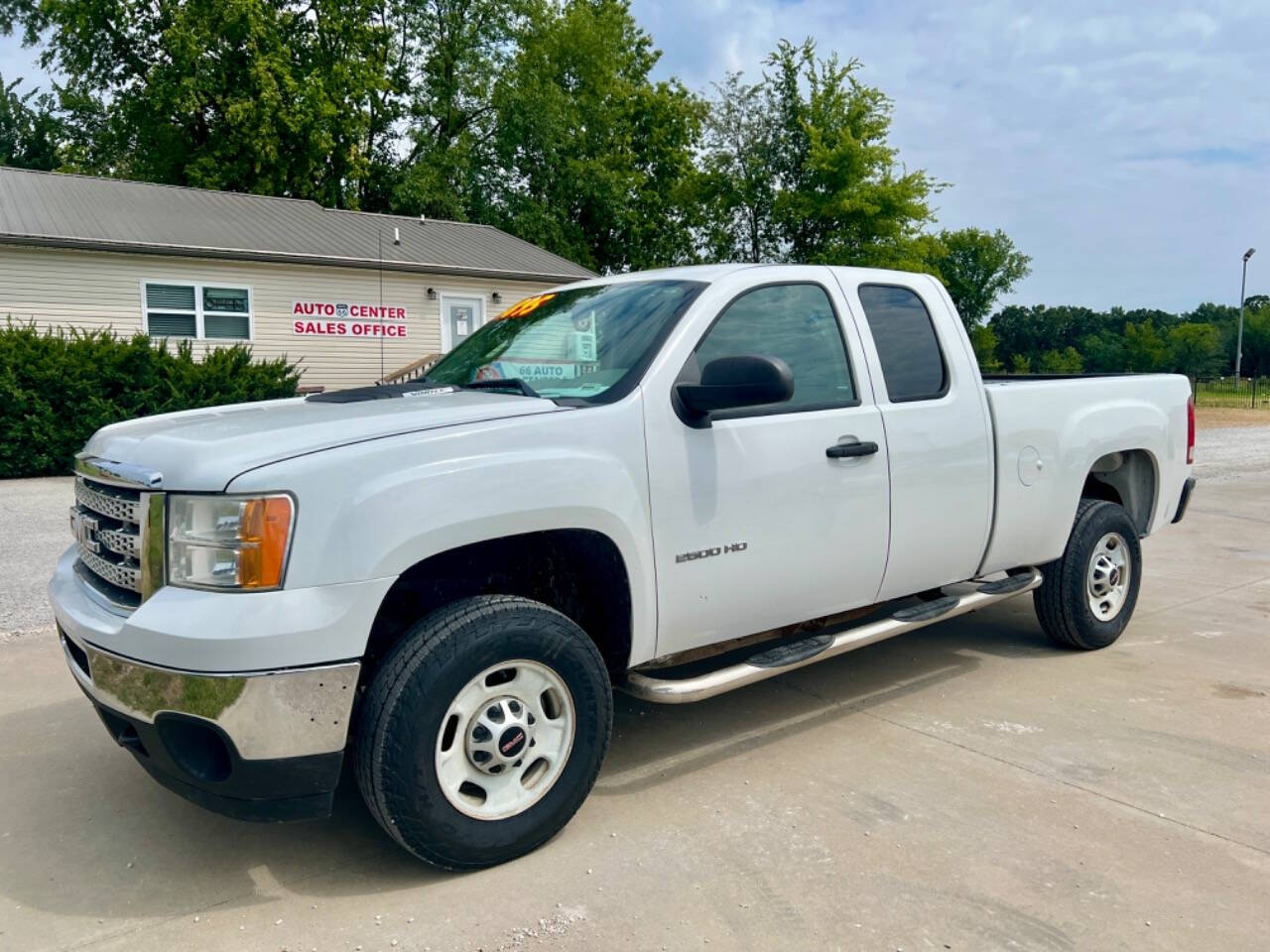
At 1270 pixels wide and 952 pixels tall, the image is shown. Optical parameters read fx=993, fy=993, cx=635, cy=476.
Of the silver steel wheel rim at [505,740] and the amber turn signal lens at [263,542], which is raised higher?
the amber turn signal lens at [263,542]

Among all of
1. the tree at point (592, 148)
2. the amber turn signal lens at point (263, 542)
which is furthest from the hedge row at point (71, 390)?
the tree at point (592, 148)

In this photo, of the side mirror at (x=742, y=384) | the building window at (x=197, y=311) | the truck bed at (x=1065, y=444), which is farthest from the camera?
the building window at (x=197, y=311)

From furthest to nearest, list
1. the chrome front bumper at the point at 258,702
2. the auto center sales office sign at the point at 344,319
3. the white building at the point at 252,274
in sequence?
the auto center sales office sign at the point at 344,319
the white building at the point at 252,274
the chrome front bumper at the point at 258,702

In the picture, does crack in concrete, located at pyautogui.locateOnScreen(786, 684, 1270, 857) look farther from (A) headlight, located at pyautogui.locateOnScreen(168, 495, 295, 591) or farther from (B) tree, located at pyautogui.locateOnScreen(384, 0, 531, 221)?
(B) tree, located at pyautogui.locateOnScreen(384, 0, 531, 221)

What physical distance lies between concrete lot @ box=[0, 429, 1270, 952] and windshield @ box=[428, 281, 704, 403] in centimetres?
154

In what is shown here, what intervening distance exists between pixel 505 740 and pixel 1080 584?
11.4 feet

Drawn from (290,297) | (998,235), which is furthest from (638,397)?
Result: (998,235)

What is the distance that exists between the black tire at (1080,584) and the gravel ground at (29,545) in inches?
228

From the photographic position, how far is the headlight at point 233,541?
2695 millimetres

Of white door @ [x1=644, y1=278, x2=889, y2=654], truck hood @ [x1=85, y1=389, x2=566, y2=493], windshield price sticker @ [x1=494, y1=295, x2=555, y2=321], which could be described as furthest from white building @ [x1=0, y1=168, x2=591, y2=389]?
white door @ [x1=644, y1=278, x2=889, y2=654]

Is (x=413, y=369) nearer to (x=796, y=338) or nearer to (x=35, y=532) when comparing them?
(x=35, y=532)

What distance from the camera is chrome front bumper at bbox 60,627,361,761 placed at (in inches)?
105

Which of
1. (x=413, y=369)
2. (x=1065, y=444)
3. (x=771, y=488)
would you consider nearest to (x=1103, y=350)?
(x=413, y=369)

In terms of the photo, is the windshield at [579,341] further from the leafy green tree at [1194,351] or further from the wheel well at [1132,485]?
the leafy green tree at [1194,351]
